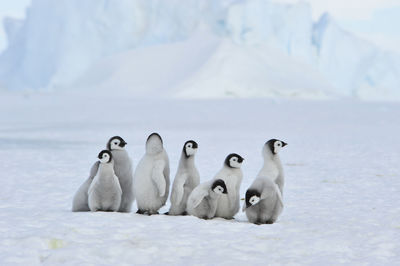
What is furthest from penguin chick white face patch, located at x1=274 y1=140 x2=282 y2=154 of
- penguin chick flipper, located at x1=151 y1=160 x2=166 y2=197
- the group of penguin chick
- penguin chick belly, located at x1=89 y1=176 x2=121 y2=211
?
penguin chick belly, located at x1=89 y1=176 x2=121 y2=211

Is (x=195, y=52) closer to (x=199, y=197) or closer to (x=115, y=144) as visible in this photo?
(x=115, y=144)

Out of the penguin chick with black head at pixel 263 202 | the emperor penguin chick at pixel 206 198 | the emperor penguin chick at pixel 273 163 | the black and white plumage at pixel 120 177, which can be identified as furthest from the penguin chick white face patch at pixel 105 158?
the emperor penguin chick at pixel 273 163

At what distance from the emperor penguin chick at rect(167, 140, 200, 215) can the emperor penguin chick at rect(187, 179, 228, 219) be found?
9cm

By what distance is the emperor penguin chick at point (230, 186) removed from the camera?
3438 mm

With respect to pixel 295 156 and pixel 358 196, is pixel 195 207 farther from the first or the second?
pixel 295 156

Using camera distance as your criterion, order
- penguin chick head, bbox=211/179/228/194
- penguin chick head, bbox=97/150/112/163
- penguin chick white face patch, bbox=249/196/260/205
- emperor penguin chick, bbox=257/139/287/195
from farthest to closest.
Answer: emperor penguin chick, bbox=257/139/287/195 → penguin chick head, bbox=97/150/112/163 → penguin chick head, bbox=211/179/228/194 → penguin chick white face patch, bbox=249/196/260/205

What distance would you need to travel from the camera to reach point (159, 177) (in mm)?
3492

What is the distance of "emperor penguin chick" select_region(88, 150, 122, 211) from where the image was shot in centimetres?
340

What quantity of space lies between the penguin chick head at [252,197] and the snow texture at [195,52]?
31480 mm

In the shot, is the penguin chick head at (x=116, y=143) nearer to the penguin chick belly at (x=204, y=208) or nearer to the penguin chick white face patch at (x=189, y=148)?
the penguin chick white face patch at (x=189, y=148)

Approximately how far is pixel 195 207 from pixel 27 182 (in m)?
2.47

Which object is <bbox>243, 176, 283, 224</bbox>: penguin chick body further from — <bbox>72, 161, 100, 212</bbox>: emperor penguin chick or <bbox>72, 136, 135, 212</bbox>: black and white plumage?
<bbox>72, 161, 100, 212</bbox>: emperor penguin chick

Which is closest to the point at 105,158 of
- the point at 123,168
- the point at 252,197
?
the point at 123,168

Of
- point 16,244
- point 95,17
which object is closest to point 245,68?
point 95,17
